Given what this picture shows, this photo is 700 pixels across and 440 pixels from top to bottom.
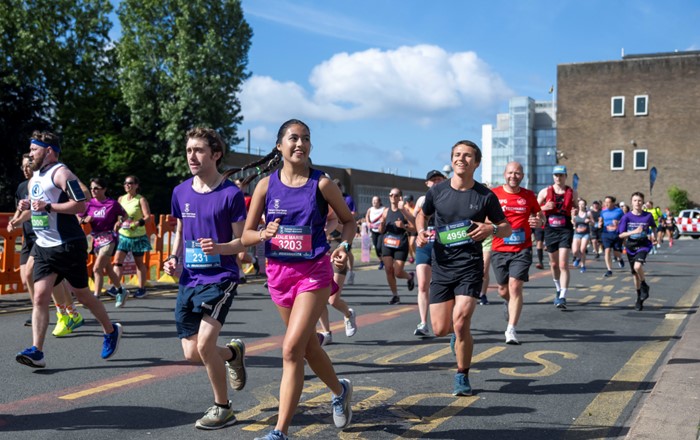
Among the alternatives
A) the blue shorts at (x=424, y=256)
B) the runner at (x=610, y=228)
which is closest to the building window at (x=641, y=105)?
the runner at (x=610, y=228)

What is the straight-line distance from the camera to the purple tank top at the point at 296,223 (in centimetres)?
446

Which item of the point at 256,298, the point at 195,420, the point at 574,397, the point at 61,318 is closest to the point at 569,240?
the point at 256,298

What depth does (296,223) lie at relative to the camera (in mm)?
4500

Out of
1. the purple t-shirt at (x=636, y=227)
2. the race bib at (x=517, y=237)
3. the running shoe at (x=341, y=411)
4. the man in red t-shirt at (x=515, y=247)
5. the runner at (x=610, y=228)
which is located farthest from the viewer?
the runner at (x=610, y=228)

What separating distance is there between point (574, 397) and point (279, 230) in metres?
2.74

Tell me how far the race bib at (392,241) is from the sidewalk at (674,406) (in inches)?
212

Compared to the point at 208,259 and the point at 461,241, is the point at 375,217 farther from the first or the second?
the point at 208,259

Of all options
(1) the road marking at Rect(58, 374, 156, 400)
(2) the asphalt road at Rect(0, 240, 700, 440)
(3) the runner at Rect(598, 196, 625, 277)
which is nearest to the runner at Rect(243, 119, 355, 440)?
(2) the asphalt road at Rect(0, 240, 700, 440)

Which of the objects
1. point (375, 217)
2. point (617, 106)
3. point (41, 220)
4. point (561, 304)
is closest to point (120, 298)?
point (41, 220)

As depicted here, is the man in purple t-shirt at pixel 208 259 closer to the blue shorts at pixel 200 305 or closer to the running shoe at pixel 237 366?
the blue shorts at pixel 200 305

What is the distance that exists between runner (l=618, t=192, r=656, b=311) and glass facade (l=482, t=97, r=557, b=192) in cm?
12998

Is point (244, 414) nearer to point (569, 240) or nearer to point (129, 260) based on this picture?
point (569, 240)

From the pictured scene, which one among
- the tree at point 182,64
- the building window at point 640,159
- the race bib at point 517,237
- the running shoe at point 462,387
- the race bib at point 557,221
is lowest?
the running shoe at point 462,387

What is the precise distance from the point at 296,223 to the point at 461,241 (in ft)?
6.12
